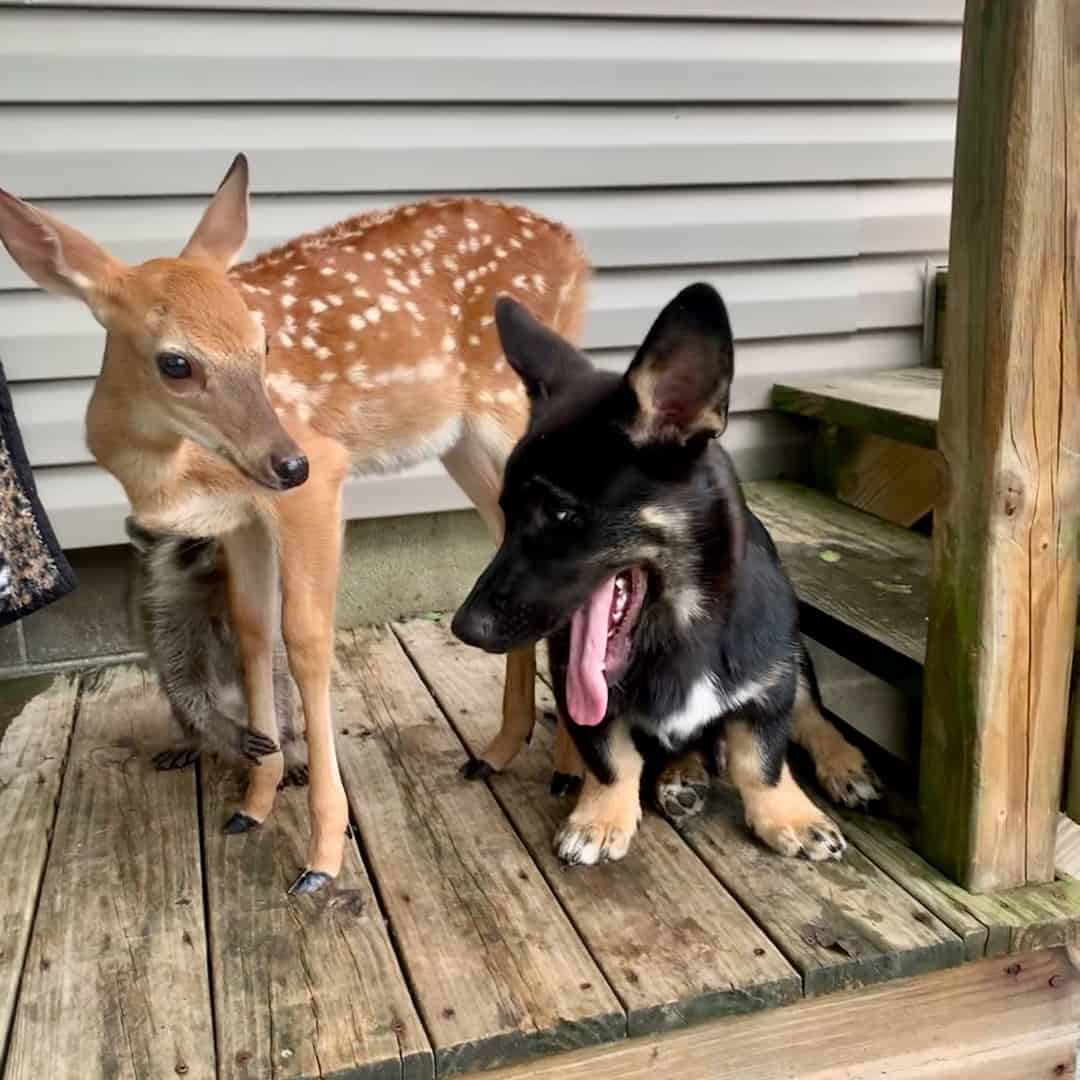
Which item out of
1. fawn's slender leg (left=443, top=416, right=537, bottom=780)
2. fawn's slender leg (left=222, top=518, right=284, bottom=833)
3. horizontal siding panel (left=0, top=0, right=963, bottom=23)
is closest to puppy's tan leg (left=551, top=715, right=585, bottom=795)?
fawn's slender leg (left=443, top=416, right=537, bottom=780)

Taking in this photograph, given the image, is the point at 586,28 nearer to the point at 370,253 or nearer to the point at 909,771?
the point at 370,253

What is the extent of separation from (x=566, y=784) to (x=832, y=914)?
2.25 feet

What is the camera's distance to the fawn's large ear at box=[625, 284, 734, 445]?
1.67 m

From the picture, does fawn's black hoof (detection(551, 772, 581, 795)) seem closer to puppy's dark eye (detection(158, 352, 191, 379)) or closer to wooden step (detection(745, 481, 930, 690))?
wooden step (detection(745, 481, 930, 690))

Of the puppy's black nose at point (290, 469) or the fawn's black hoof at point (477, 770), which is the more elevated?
the puppy's black nose at point (290, 469)

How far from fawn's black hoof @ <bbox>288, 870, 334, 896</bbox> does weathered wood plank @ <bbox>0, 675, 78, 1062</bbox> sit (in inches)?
19.1

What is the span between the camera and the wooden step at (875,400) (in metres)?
3.08

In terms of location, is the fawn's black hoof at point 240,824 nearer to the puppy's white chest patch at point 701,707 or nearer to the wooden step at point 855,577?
the puppy's white chest patch at point 701,707

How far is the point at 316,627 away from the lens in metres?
2.07

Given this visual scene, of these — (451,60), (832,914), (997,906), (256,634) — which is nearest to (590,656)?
(832,914)

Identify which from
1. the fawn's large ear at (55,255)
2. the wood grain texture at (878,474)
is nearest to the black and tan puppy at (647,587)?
the fawn's large ear at (55,255)

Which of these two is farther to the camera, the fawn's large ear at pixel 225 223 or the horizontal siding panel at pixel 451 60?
the horizontal siding panel at pixel 451 60

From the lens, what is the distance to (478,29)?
331 cm

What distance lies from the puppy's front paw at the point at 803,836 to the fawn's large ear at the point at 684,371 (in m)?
0.89
